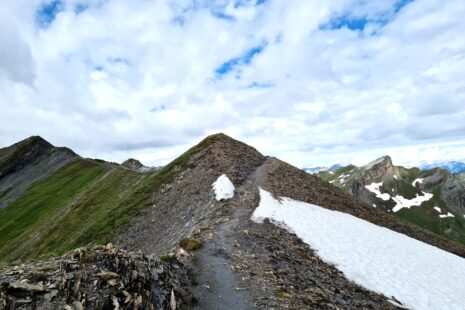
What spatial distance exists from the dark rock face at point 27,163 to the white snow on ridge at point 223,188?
104803 mm

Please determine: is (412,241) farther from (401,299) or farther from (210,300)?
(210,300)

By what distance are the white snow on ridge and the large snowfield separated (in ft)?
11.7

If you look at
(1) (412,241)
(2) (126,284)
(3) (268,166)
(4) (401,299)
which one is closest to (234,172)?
(3) (268,166)

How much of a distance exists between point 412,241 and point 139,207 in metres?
33.0

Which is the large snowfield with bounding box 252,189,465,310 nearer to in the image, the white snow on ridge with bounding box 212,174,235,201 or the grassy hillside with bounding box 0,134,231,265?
the white snow on ridge with bounding box 212,174,235,201

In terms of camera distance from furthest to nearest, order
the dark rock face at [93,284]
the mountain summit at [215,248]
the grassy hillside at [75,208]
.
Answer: the grassy hillside at [75,208]
the mountain summit at [215,248]
the dark rock face at [93,284]

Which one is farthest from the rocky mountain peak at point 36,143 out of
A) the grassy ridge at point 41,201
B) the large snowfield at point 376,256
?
the large snowfield at point 376,256

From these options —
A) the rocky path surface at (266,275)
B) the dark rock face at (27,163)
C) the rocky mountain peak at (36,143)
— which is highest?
the rocky mountain peak at (36,143)

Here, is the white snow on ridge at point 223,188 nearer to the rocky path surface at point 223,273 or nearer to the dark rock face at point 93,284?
the rocky path surface at point 223,273

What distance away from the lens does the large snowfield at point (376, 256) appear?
24.7 metres

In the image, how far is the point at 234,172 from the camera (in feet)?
156

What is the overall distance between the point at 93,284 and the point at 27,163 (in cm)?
15489

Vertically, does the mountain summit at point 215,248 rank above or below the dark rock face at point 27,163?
below

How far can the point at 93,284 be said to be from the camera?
1321cm
